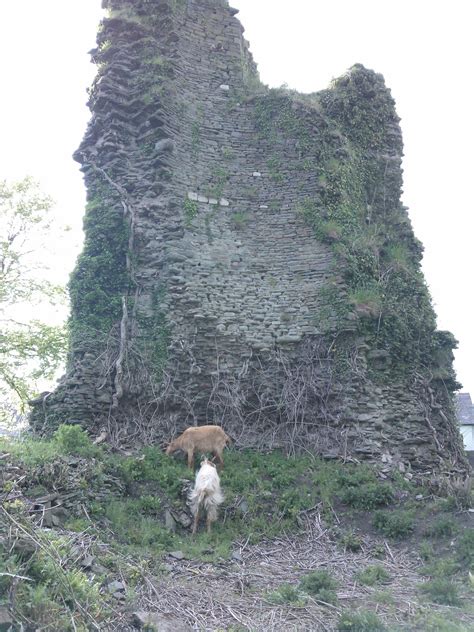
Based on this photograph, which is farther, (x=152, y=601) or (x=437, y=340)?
(x=437, y=340)

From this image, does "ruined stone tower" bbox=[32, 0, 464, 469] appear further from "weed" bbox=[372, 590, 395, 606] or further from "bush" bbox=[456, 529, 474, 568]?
"weed" bbox=[372, 590, 395, 606]

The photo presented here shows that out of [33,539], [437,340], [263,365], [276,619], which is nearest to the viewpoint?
[33,539]

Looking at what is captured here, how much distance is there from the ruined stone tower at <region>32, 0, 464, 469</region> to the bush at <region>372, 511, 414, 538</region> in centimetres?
164

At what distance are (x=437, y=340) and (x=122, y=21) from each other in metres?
9.13

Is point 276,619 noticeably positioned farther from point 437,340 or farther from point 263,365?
point 437,340

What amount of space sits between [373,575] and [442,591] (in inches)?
37.5

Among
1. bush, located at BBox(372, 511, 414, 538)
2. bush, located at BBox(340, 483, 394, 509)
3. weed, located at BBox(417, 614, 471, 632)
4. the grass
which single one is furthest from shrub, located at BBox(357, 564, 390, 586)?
bush, located at BBox(340, 483, 394, 509)

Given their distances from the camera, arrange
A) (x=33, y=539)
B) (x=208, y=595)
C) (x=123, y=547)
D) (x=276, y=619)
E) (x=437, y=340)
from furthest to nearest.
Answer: (x=437, y=340) < (x=123, y=547) < (x=208, y=595) < (x=276, y=619) < (x=33, y=539)

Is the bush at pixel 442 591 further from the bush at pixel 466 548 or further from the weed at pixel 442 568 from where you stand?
the bush at pixel 466 548

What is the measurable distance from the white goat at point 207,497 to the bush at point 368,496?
1993mm

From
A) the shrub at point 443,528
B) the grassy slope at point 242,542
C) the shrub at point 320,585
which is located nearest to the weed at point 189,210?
the grassy slope at point 242,542

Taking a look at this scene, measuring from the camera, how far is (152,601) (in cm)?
688

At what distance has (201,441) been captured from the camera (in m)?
10.8

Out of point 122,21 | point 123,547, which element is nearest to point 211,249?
point 122,21
